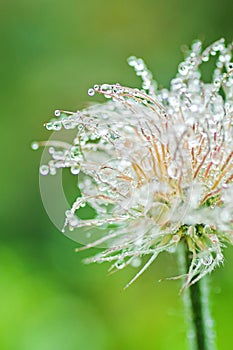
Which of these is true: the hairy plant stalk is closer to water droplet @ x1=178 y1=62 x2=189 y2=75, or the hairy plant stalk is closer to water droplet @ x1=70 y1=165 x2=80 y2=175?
water droplet @ x1=70 y1=165 x2=80 y2=175

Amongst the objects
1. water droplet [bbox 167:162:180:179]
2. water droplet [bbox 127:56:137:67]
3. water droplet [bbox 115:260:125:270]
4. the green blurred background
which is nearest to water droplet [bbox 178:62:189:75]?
A: water droplet [bbox 127:56:137:67]

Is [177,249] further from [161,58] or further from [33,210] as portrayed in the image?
[161,58]

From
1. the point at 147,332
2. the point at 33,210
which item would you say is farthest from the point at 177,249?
the point at 33,210

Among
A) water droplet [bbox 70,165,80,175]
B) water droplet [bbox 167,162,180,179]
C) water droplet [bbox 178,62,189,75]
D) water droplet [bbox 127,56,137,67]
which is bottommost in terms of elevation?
water droplet [bbox 167,162,180,179]

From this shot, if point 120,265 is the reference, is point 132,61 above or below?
above

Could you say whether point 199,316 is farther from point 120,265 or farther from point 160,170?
point 160,170

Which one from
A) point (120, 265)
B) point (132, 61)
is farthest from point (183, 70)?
point (120, 265)

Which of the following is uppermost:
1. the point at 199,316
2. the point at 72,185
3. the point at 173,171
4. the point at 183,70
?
the point at 72,185
